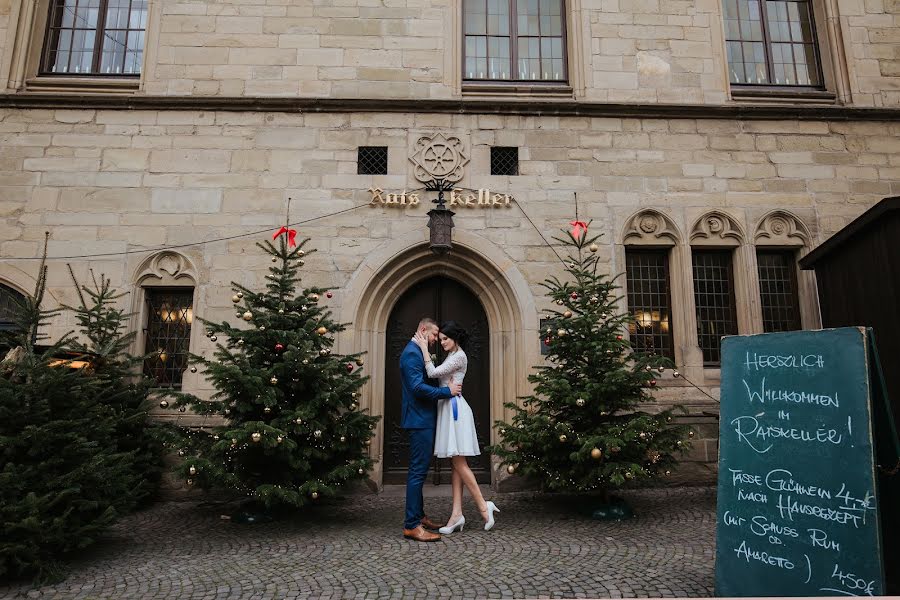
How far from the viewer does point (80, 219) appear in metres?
7.45

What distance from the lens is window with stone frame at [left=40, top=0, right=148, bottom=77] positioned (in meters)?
8.25

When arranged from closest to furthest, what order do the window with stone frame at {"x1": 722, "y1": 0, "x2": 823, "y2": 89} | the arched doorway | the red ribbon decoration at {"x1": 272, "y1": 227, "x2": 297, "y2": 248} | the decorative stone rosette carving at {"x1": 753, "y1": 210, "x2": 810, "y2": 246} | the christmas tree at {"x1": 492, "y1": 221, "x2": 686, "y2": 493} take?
the christmas tree at {"x1": 492, "y1": 221, "x2": 686, "y2": 493}, the red ribbon decoration at {"x1": 272, "y1": 227, "x2": 297, "y2": 248}, the arched doorway, the decorative stone rosette carving at {"x1": 753, "y1": 210, "x2": 810, "y2": 246}, the window with stone frame at {"x1": 722, "y1": 0, "x2": 823, "y2": 89}

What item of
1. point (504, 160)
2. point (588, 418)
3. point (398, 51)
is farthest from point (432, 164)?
point (588, 418)

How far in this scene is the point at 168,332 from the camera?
7.50 m

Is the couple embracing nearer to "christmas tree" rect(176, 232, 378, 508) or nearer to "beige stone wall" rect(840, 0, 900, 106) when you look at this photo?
"christmas tree" rect(176, 232, 378, 508)

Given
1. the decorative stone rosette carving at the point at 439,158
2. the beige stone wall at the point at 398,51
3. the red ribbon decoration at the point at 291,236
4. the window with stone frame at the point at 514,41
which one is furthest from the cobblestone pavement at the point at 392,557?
the window with stone frame at the point at 514,41

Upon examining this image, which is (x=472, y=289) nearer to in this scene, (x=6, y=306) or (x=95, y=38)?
(x=6, y=306)

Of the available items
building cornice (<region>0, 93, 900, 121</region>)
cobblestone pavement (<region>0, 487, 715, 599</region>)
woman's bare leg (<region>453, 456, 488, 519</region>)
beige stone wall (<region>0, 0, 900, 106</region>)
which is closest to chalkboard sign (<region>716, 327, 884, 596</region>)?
cobblestone pavement (<region>0, 487, 715, 599</region>)

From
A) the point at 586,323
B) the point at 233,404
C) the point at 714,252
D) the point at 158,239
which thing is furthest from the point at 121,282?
the point at 714,252

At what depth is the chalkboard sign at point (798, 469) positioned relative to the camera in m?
2.99

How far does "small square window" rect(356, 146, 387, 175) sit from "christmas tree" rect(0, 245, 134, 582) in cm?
451

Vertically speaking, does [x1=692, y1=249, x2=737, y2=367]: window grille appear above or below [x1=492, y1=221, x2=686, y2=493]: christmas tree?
above

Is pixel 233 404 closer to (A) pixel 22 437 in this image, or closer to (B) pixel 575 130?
(A) pixel 22 437

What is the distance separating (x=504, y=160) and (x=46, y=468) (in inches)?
259
